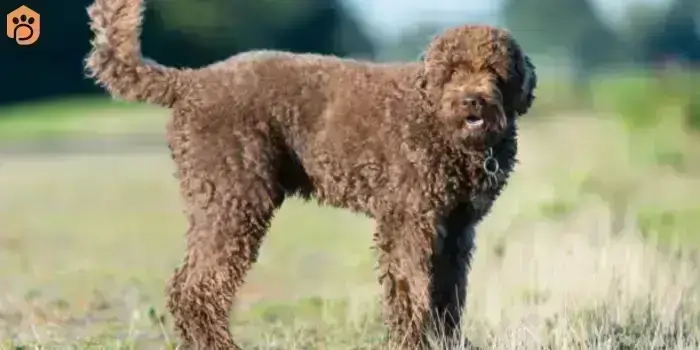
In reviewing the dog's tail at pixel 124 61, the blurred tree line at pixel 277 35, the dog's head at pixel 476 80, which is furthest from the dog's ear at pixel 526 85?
the blurred tree line at pixel 277 35

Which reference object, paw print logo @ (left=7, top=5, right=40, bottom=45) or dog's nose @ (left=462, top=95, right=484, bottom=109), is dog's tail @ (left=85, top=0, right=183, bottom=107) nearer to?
dog's nose @ (left=462, top=95, right=484, bottom=109)

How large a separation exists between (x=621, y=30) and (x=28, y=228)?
12220mm

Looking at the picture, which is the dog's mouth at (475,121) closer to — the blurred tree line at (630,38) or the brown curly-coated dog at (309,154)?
the brown curly-coated dog at (309,154)

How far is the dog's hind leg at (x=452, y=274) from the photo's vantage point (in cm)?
683

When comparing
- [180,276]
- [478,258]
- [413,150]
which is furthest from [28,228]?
[413,150]

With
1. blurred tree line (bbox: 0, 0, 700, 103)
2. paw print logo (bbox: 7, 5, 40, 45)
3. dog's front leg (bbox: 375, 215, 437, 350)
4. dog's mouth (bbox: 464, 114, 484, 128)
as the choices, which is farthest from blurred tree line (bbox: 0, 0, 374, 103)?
dog's mouth (bbox: 464, 114, 484, 128)

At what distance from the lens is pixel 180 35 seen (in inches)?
1157

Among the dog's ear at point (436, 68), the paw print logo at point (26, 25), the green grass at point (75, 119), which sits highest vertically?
the paw print logo at point (26, 25)

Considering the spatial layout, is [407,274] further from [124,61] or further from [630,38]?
[630,38]

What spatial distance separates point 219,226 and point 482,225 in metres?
5.59

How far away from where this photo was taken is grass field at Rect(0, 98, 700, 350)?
741 centimetres

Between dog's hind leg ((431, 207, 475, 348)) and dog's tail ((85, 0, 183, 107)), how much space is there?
5.78ft

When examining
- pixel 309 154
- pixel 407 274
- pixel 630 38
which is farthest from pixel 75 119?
pixel 407 274

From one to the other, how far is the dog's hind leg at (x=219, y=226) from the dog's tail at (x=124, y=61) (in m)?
0.43
